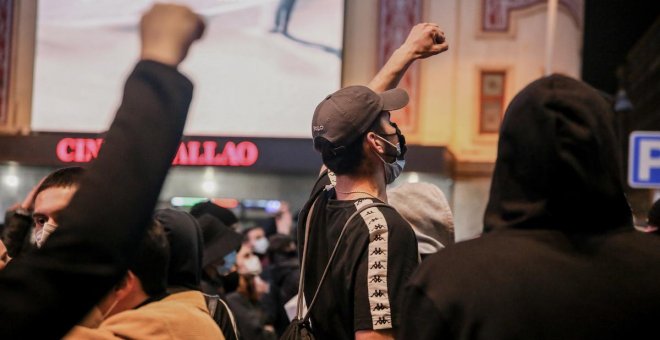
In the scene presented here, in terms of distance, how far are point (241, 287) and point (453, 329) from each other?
5.31 meters

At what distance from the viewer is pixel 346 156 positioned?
9.24 ft

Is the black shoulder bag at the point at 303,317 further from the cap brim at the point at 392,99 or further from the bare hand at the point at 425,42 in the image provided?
the bare hand at the point at 425,42

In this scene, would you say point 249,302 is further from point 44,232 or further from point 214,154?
point 214,154

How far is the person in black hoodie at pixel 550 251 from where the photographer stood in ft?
5.19

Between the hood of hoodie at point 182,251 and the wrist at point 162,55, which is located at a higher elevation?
the wrist at point 162,55

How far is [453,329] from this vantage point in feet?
5.24

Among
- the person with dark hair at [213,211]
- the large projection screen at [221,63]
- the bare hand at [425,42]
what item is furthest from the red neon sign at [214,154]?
the bare hand at [425,42]

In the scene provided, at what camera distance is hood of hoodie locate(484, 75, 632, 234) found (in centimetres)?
167

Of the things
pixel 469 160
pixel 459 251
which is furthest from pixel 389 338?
pixel 469 160

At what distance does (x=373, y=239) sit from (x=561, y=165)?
90cm

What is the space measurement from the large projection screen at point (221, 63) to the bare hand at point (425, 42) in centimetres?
1323

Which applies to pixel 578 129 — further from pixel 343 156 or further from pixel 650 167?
pixel 650 167

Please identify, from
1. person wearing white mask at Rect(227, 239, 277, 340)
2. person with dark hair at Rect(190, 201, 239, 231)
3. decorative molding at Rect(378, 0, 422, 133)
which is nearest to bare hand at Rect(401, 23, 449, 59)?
person with dark hair at Rect(190, 201, 239, 231)

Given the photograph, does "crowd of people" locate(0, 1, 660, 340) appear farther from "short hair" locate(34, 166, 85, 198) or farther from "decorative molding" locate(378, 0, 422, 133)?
"decorative molding" locate(378, 0, 422, 133)
